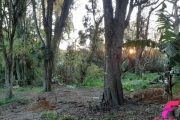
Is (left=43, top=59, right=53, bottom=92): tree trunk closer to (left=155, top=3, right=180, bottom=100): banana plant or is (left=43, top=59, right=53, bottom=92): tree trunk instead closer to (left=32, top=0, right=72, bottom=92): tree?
(left=32, top=0, right=72, bottom=92): tree

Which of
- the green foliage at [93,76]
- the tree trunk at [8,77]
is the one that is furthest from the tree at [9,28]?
the green foliage at [93,76]

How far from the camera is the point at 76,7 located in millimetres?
17703

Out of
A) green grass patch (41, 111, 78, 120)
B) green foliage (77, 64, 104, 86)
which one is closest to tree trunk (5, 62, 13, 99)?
green grass patch (41, 111, 78, 120)

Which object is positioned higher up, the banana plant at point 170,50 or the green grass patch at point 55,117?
the banana plant at point 170,50

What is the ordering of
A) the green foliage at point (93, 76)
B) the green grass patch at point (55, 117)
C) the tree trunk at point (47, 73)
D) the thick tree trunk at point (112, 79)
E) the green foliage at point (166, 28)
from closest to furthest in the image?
the green foliage at point (166, 28) → the green grass patch at point (55, 117) → the thick tree trunk at point (112, 79) → the tree trunk at point (47, 73) → the green foliage at point (93, 76)

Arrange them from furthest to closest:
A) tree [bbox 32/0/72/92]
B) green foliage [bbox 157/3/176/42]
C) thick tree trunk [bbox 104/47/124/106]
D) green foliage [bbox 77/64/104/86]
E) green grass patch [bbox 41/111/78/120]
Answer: green foliage [bbox 77/64/104/86] < tree [bbox 32/0/72/92] < thick tree trunk [bbox 104/47/124/106] < green grass patch [bbox 41/111/78/120] < green foliage [bbox 157/3/176/42]

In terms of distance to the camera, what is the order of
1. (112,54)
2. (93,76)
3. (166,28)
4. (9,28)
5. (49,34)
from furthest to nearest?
(93,76) < (49,34) < (9,28) < (112,54) < (166,28)

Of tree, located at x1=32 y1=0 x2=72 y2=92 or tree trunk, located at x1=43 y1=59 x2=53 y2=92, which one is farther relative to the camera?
tree trunk, located at x1=43 y1=59 x2=53 y2=92

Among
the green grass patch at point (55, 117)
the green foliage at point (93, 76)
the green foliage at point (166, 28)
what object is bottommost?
the green grass patch at point (55, 117)

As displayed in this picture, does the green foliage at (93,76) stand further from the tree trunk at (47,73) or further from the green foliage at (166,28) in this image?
the green foliage at (166,28)

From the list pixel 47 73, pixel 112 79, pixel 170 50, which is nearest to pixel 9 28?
pixel 47 73

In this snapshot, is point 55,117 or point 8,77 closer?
point 55,117

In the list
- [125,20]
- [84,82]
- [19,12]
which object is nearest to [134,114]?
[125,20]

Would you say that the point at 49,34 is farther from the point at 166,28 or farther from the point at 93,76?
the point at 166,28
